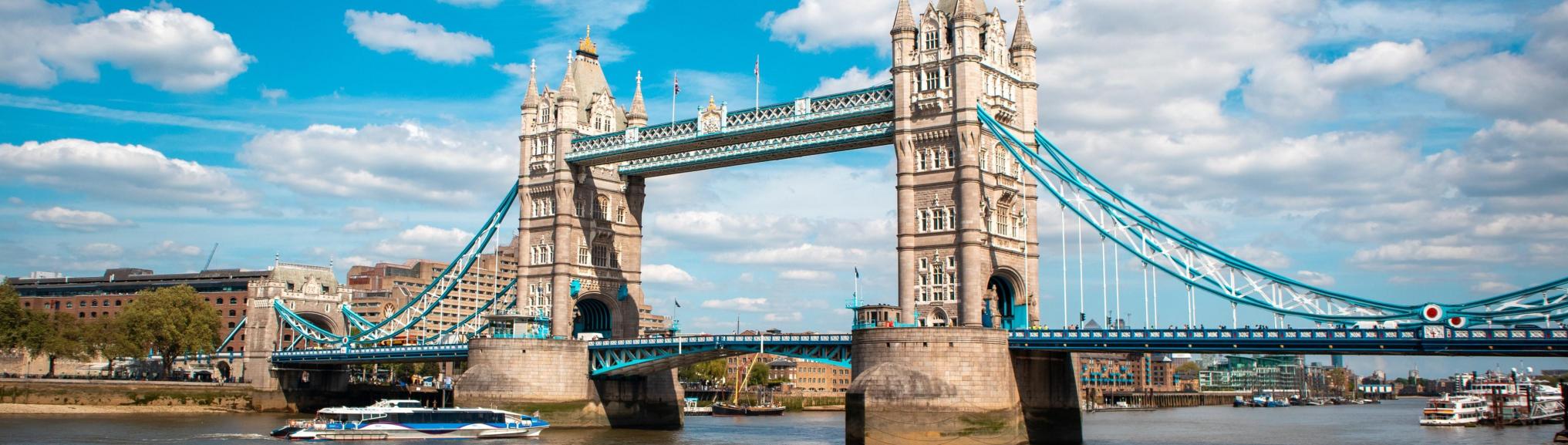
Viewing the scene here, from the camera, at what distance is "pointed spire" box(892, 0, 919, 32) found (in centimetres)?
7169

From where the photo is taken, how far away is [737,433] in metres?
86.2

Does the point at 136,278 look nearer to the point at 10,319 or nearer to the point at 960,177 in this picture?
the point at 10,319

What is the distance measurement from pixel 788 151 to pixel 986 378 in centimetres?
2275

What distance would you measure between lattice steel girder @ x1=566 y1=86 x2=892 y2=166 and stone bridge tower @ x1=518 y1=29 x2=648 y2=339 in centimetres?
182

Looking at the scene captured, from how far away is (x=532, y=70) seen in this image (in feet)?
313

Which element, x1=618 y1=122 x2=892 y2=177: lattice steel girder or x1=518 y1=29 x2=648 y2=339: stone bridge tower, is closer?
x1=618 y1=122 x2=892 y2=177: lattice steel girder

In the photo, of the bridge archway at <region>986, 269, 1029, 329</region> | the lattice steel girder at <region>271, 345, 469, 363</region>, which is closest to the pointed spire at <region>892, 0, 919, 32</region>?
the bridge archway at <region>986, 269, 1029, 329</region>

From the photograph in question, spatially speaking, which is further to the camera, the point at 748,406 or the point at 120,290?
the point at 120,290

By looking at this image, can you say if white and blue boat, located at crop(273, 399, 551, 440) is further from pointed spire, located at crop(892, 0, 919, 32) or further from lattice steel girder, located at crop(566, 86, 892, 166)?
pointed spire, located at crop(892, 0, 919, 32)

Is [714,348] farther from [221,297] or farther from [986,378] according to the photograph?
[221,297]

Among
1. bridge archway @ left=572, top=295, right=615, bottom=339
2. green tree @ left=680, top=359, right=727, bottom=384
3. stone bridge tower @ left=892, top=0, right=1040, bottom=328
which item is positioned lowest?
green tree @ left=680, top=359, right=727, bottom=384

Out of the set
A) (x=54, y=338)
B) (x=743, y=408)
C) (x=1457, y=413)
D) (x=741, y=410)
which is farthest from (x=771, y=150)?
(x=1457, y=413)

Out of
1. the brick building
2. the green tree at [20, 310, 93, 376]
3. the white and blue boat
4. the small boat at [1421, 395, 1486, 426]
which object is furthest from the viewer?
the brick building

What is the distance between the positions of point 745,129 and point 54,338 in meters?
62.3
